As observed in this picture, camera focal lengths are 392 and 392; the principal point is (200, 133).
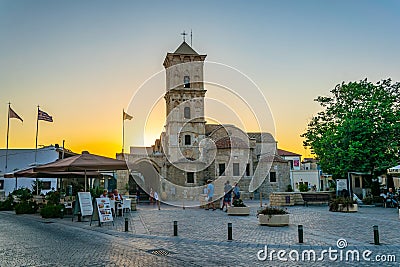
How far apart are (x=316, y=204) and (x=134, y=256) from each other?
20.4 meters

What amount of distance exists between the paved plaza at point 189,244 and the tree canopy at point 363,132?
12402mm

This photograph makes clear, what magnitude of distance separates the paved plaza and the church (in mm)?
24558

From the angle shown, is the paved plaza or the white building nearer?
the paved plaza

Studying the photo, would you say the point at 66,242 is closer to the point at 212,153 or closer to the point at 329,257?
the point at 329,257

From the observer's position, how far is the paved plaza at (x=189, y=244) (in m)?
8.52

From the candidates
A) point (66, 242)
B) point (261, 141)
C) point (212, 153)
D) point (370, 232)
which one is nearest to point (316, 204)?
point (370, 232)

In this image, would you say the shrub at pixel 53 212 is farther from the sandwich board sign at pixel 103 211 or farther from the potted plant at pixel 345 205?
the potted plant at pixel 345 205

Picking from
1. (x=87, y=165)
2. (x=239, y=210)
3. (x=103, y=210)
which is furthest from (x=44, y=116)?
(x=239, y=210)

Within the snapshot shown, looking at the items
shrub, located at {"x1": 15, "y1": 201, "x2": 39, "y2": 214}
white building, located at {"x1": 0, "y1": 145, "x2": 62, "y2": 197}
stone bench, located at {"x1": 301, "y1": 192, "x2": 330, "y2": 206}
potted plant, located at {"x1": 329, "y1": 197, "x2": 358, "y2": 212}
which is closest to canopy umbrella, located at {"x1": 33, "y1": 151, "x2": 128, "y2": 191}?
shrub, located at {"x1": 15, "y1": 201, "x2": 39, "y2": 214}

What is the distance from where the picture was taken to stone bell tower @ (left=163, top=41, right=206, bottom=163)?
4453 centimetres

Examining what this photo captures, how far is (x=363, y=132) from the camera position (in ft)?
88.3

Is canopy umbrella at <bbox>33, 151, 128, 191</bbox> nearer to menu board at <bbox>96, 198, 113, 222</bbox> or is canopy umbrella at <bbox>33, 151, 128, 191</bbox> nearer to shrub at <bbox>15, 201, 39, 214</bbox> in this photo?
menu board at <bbox>96, 198, 113, 222</bbox>

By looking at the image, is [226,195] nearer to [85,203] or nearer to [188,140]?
[85,203]

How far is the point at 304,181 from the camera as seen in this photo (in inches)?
2121
